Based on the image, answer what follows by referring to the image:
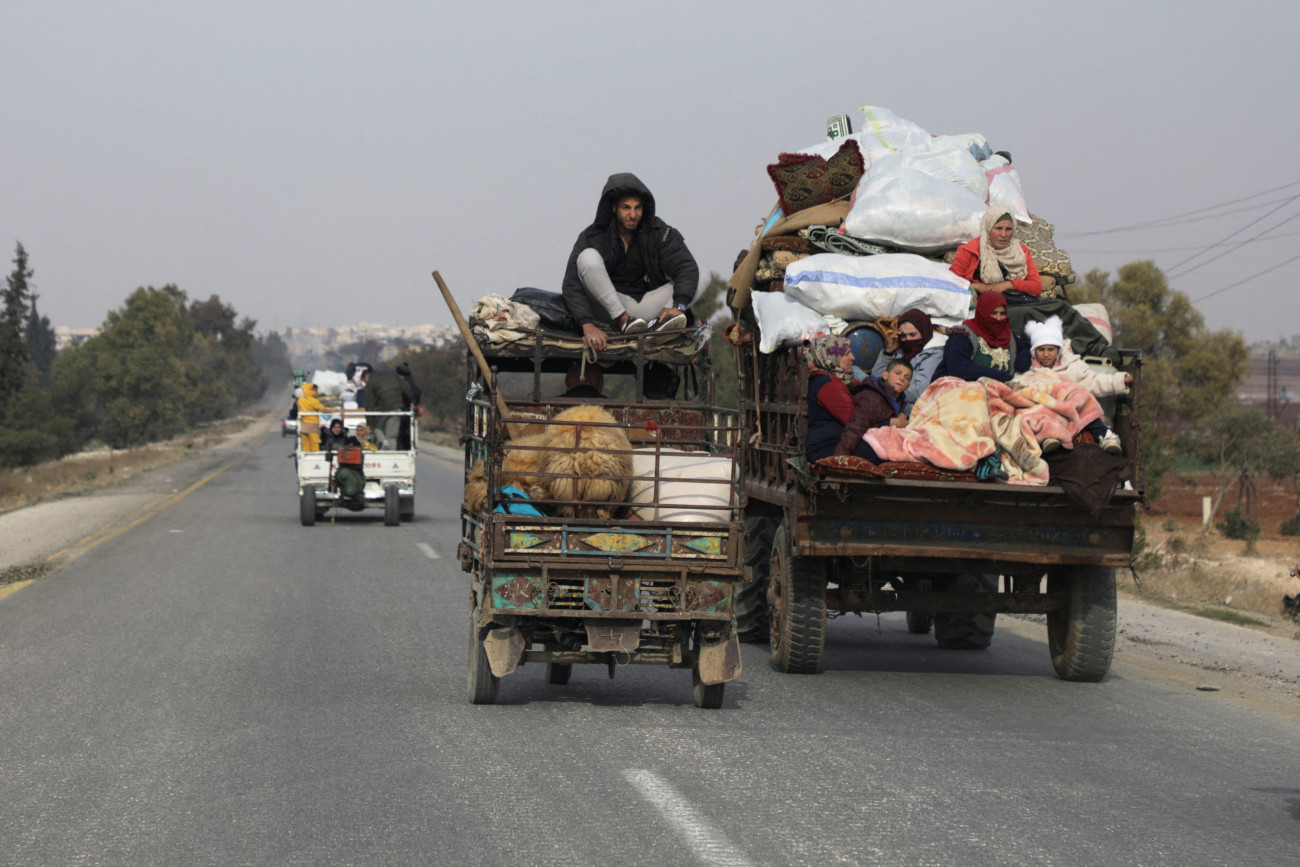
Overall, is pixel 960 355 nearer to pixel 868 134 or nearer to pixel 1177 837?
pixel 868 134

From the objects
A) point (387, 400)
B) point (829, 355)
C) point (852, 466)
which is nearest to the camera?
point (852, 466)

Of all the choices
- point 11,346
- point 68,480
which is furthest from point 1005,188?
point 11,346

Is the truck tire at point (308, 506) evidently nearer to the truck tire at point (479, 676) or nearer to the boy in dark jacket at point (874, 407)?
the boy in dark jacket at point (874, 407)

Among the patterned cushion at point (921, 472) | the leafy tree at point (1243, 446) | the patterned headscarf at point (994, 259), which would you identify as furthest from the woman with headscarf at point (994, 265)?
the leafy tree at point (1243, 446)

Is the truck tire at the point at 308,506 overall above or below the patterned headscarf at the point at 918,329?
below

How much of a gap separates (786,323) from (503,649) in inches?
130

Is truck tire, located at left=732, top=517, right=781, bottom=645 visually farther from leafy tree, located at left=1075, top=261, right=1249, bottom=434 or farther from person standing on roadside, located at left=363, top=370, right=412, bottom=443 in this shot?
leafy tree, located at left=1075, top=261, right=1249, bottom=434

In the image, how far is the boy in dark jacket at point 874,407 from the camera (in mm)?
9328

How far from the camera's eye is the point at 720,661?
8.45 m

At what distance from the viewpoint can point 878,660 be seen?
11.3 m

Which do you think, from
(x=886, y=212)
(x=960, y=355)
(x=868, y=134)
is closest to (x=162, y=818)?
(x=960, y=355)

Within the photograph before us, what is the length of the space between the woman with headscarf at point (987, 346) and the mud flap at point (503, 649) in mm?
3622

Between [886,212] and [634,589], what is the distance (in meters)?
4.07

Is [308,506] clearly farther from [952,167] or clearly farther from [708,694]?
[708,694]
